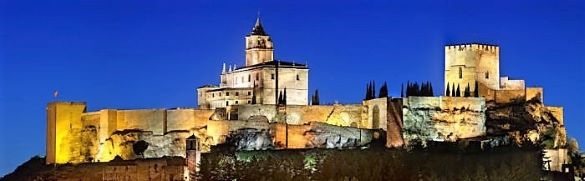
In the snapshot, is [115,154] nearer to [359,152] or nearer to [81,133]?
[81,133]

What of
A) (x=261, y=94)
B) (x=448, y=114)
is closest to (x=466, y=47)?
(x=448, y=114)

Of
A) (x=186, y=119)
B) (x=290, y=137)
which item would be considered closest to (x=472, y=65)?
(x=290, y=137)

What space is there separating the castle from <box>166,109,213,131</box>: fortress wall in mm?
46

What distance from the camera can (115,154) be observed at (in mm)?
63844

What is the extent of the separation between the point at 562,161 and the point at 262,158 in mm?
15043

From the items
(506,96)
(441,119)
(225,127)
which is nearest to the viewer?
(441,119)

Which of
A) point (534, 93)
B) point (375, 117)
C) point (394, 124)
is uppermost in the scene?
point (534, 93)

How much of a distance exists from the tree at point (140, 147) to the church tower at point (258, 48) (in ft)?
41.7

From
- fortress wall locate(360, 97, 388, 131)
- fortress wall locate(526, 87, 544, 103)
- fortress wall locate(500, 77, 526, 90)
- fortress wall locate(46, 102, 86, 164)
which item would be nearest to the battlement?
fortress wall locate(500, 77, 526, 90)

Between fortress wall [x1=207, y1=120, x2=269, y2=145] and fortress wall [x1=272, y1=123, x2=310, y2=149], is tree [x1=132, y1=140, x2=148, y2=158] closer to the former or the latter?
fortress wall [x1=207, y1=120, x2=269, y2=145]

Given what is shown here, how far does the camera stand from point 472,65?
66.1 m

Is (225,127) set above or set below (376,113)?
below

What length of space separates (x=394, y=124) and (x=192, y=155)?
9.76 metres

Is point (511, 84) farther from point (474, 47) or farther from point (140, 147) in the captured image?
point (140, 147)
